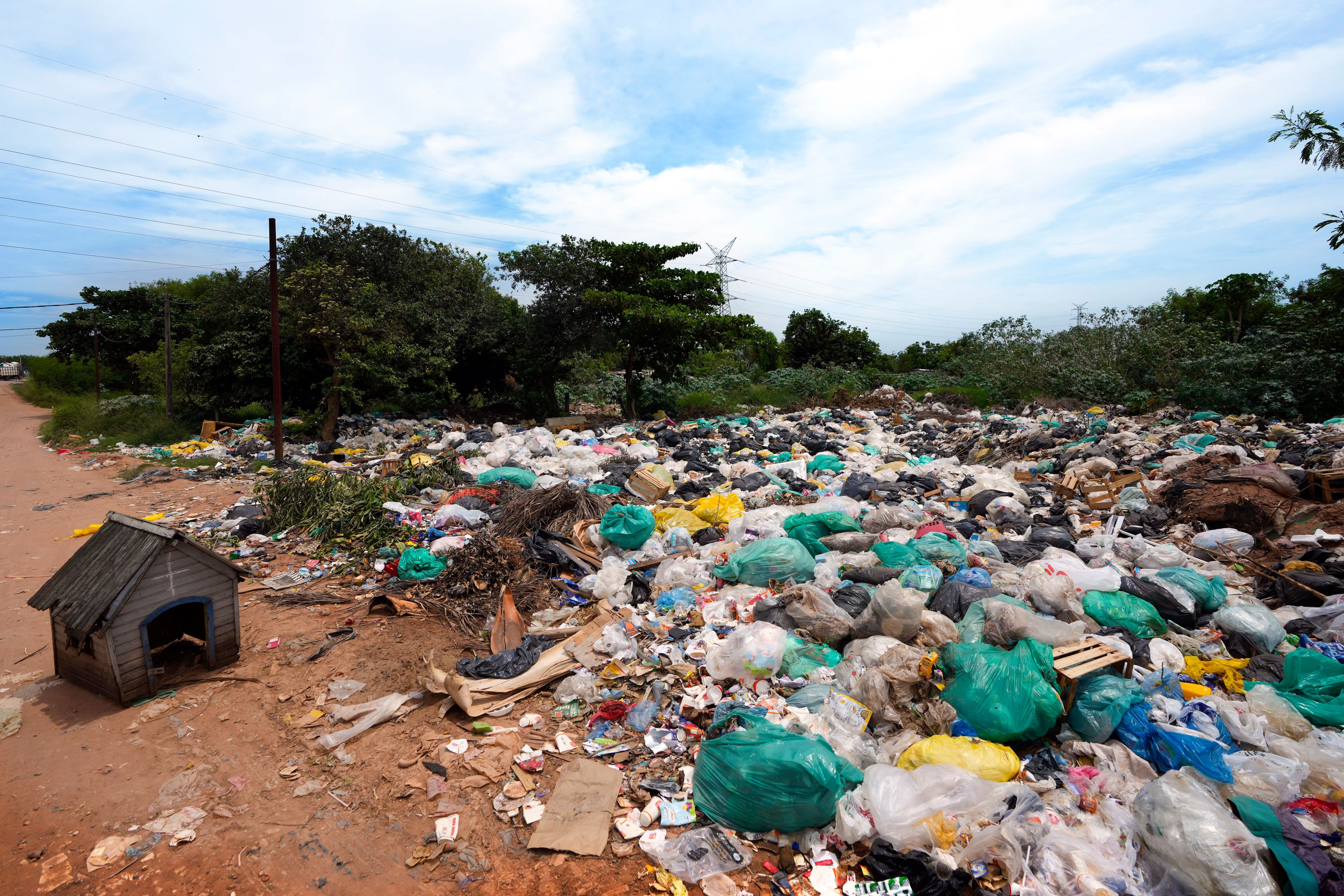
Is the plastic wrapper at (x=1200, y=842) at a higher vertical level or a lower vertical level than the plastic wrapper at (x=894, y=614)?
lower

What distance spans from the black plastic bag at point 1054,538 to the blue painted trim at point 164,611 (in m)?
6.09

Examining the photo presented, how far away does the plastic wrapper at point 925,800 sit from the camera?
7.88 feet

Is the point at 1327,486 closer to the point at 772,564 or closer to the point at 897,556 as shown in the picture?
the point at 897,556

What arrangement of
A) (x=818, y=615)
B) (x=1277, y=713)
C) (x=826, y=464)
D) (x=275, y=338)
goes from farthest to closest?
(x=275, y=338)
(x=826, y=464)
(x=818, y=615)
(x=1277, y=713)

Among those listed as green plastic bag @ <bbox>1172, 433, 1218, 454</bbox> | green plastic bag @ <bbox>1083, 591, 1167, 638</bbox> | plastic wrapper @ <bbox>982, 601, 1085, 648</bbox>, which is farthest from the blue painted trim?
green plastic bag @ <bbox>1172, 433, 1218, 454</bbox>

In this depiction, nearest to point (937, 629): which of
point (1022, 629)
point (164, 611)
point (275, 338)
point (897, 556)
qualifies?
point (1022, 629)

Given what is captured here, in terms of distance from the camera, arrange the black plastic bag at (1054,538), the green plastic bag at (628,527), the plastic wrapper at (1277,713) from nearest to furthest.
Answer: the plastic wrapper at (1277,713)
the black plastic bag at (1054,538)
the green plastic bag at (628,527)

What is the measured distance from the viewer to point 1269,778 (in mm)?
2432

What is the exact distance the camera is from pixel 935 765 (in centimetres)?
254

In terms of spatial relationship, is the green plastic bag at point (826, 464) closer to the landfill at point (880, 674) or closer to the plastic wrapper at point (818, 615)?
the landfill at point (880, 674)

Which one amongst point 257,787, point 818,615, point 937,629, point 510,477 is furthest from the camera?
point 510,477

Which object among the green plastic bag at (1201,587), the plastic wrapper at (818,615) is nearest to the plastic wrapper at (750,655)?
the plastic wrapper at (818,615)

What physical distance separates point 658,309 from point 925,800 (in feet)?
41.2

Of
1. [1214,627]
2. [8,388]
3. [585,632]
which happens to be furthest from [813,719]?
[8,388]
